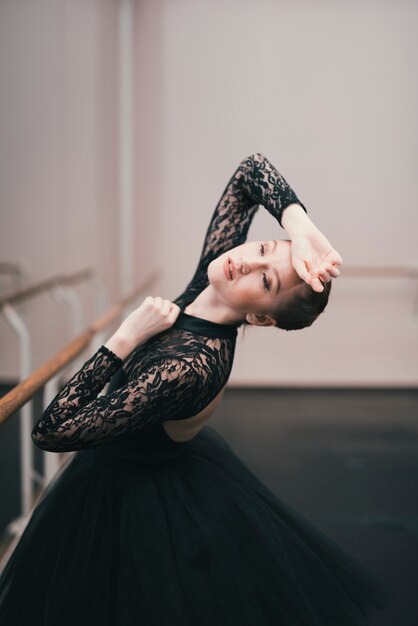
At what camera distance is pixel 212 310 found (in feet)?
4.66

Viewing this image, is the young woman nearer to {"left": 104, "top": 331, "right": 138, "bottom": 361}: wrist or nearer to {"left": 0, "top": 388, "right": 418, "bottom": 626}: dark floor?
{"left": 104, "top": 331, "right": 138, "bottom": 361}: wrist

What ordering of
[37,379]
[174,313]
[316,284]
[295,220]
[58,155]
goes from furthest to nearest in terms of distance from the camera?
[58,155], [37,379], [174,313], [295,220], [316,284]

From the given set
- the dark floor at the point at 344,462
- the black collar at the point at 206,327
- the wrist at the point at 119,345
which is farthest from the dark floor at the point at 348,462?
the wrist at the point at 119,345

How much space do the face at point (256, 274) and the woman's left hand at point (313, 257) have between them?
0.21ft

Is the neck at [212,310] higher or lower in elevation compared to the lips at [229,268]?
lower

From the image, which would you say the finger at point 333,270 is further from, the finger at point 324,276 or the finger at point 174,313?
the finger at point 174,313

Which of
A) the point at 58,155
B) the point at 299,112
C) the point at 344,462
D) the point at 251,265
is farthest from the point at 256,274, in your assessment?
the point at 299,112

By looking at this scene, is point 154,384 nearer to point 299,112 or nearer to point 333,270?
point 333,270

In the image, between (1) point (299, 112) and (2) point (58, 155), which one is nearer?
(2) point (58, 155)

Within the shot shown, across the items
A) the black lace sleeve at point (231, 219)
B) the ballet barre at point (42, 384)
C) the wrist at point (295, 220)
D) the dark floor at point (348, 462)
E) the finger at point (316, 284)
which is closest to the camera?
the finger at point (316, 284)

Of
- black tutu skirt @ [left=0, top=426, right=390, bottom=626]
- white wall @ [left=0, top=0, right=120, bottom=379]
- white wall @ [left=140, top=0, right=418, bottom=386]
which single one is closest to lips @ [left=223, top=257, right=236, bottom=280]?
black tutu skirt @ [left=0, top=426, right=390, bottom=626]

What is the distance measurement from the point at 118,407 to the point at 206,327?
253 mm

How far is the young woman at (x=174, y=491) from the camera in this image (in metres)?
1.26

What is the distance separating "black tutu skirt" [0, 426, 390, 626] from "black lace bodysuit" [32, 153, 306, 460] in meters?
0.07
